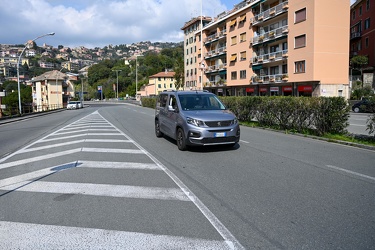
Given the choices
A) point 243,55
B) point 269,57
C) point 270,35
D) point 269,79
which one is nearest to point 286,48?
point 269,57

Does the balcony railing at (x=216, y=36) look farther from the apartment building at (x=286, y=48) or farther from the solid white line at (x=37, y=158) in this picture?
the solid white line at (x=37, y=158)

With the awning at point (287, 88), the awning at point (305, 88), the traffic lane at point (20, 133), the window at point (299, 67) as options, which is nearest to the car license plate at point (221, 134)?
the traffic lane at point (20, 133)

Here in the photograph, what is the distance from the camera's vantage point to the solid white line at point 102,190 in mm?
5555

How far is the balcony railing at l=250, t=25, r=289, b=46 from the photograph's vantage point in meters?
43.9

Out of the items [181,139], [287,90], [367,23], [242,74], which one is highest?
[367,23]

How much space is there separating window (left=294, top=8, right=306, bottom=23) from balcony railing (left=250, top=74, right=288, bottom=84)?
22.9ft

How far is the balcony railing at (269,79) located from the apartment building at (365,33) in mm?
13956

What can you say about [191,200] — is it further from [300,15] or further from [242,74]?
[242,74]

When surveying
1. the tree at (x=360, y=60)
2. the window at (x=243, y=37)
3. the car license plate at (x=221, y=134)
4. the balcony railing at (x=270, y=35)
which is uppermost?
the window at (x=243, y=37)

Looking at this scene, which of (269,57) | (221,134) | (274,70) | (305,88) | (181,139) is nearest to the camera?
(221,134)

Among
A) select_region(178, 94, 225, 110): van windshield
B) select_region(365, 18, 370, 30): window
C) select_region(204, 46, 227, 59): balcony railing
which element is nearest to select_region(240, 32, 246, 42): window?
select_region(204, 46, 227, 59): balcony railing

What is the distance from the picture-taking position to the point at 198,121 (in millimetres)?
9258

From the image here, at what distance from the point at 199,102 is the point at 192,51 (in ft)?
228

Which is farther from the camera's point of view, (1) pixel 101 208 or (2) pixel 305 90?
(2) pixel 305 90
